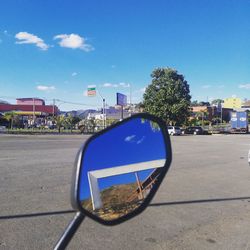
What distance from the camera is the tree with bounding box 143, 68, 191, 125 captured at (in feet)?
206

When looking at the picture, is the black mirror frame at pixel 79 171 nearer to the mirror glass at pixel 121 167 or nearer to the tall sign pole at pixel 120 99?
the mirror glass at pixel 121 167

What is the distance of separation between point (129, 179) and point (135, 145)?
18 centimetres

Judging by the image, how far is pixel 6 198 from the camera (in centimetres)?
691

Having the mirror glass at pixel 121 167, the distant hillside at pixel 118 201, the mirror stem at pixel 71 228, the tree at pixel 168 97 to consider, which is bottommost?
the mirror stem at pixel 71 228

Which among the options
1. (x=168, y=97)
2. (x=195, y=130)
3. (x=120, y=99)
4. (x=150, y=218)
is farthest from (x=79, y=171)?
(x=120, y=99)

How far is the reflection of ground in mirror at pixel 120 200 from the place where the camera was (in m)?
1.74

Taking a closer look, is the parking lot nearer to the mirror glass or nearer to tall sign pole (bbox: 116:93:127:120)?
the mirror glass

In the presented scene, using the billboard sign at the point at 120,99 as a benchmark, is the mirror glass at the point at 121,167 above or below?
below

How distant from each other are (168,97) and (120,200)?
61722 mm

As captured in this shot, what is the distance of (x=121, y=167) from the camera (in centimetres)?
181

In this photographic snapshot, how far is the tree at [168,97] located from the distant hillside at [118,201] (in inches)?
2329

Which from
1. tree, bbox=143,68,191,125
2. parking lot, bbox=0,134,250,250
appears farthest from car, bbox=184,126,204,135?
parking lot, bbox=0,134,250,250

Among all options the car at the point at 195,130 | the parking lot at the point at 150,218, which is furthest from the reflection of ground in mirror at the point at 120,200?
the car at the point at 195,130

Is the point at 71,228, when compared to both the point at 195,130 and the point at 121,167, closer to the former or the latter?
the point at 121,167
